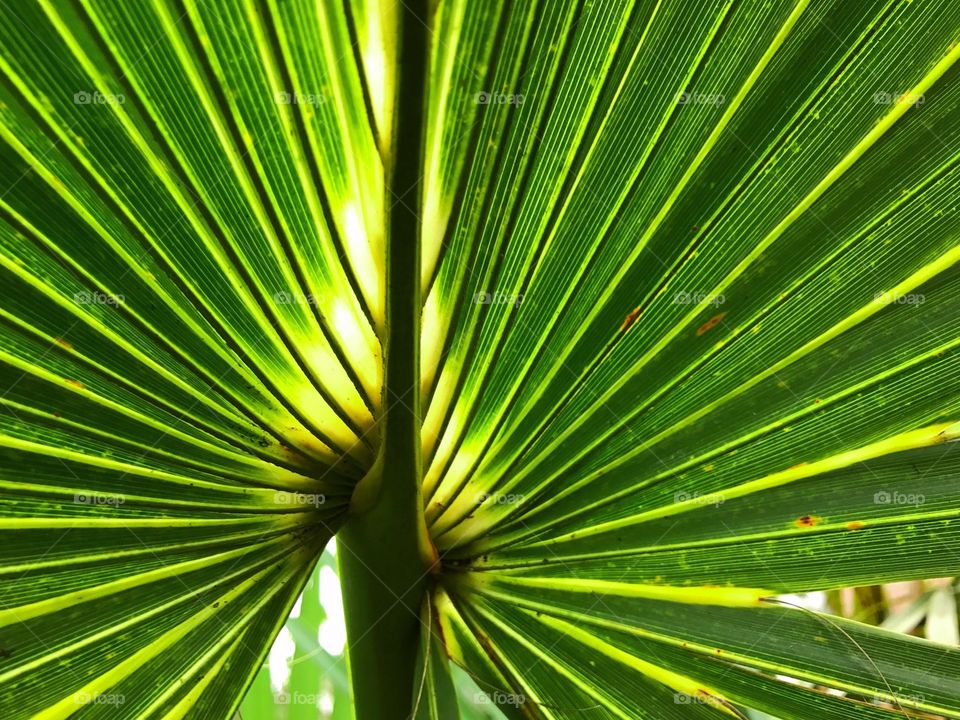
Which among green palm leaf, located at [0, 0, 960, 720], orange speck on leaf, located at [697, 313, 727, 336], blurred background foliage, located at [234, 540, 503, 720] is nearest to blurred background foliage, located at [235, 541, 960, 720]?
blurred background foliage, located at [234, 540, 503, 720]

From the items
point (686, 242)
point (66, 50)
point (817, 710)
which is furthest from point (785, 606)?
point (66, 50)

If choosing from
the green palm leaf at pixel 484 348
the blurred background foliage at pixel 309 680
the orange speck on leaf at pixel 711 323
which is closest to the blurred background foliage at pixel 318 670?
the blurred background foliage at pixel 309 680

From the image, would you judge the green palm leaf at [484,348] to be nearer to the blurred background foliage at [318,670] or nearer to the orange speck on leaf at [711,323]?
the orange speck on leaf at [711,323]

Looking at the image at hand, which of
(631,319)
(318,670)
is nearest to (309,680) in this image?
(318,670)

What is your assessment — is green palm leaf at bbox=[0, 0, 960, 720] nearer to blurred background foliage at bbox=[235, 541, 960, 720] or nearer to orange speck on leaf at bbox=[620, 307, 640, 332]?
orange speck on leaf at bbox=[620, 307, 640, 332]

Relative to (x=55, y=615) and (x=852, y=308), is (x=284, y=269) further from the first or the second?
(x=852, y=308)

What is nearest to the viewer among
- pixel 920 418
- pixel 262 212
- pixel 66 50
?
pixel 66 50

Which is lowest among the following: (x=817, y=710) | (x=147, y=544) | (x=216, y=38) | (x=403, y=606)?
(x=147, y=544)
